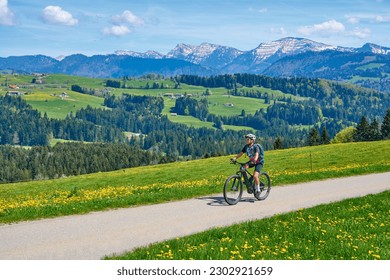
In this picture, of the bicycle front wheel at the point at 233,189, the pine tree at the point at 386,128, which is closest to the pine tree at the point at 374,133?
the pine tree at the point at 386,128

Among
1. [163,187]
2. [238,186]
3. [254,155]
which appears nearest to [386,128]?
[163,187]

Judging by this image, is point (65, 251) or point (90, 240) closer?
point (65, 251)

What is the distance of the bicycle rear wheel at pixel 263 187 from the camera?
2050 cm

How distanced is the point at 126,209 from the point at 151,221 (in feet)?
9.13

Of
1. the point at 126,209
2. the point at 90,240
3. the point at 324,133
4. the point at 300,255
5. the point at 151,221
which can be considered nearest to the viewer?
the point at 300,255

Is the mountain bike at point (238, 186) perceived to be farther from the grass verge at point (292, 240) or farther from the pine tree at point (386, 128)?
the pine tree at point (386, 128)

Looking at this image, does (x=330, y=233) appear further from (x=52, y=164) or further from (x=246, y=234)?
(x=52, y=164)

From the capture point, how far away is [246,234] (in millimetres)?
13117

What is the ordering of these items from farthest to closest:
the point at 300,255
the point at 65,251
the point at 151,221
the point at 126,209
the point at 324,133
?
the point at 324,133 < the point at 126,209 < the point at 151,221 < the point at 65,251 < the point at 300,255

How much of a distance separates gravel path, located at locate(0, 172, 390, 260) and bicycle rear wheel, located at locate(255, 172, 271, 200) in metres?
0.33

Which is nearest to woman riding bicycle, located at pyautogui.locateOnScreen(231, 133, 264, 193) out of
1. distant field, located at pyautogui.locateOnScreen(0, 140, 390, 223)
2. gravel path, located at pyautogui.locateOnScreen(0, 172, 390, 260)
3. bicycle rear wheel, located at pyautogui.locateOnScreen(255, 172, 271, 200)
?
bicycle rear wheel, located at pyautogui.locateOnScreen(255, 172, 271, 200)

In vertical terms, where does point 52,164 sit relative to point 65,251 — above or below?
below
